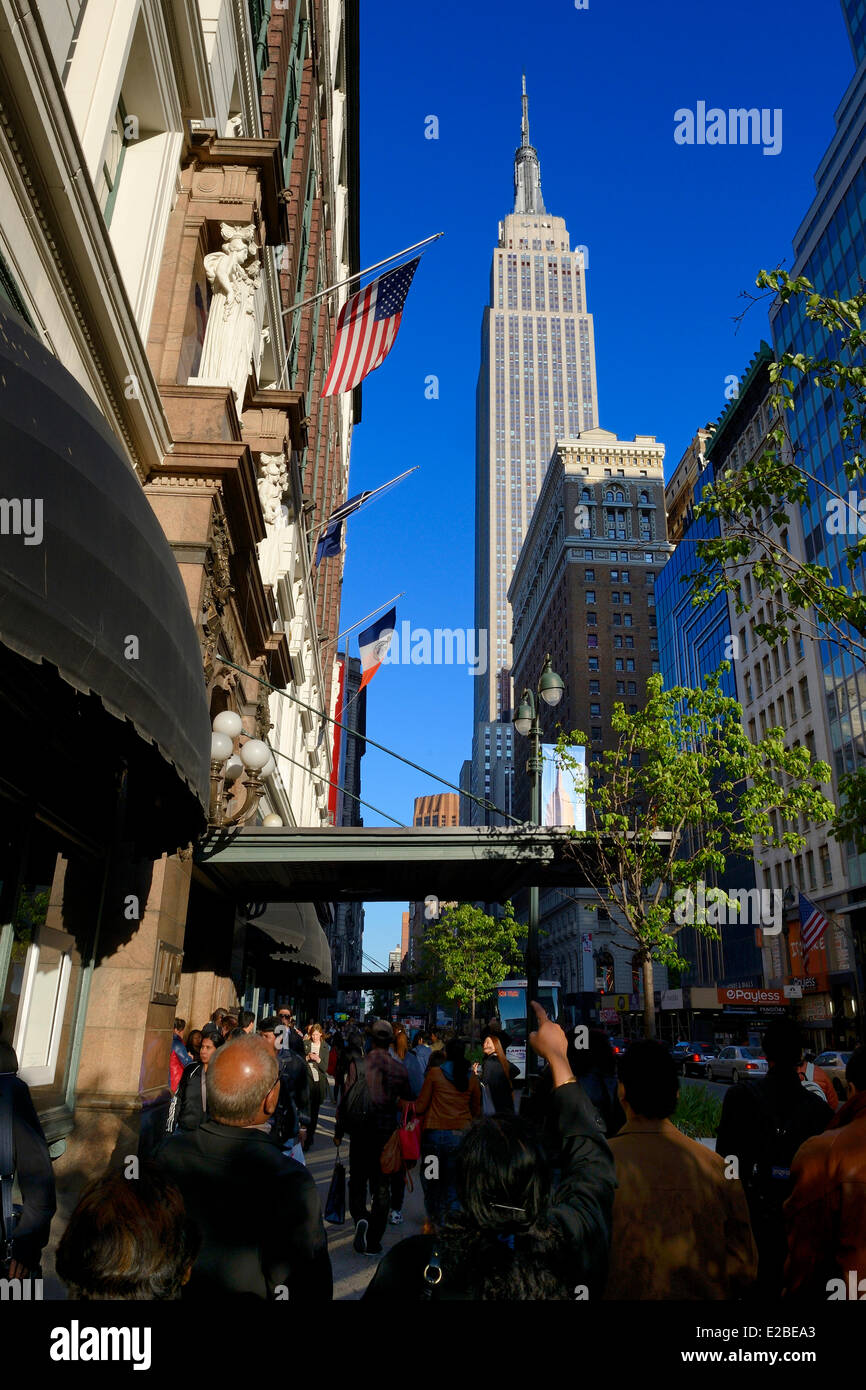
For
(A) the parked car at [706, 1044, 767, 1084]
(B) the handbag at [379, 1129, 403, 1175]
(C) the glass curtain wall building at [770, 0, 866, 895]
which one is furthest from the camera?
(C) the glass curtain wall building at [770, 0, 866, 895]

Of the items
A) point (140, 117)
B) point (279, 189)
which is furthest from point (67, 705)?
point (279, 189)

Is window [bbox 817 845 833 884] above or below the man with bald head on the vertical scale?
above

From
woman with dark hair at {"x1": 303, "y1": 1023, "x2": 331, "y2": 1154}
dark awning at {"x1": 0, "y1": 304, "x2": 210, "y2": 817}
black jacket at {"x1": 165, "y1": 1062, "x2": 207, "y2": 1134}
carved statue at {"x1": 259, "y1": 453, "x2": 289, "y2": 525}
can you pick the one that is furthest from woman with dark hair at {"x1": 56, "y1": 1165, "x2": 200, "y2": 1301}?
carved statue at {"x1": 259, "y1": 453, "x2": 289, "y2": 525}

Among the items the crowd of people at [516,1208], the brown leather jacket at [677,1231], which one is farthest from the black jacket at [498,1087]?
the brown leather jacket at [677,1231]

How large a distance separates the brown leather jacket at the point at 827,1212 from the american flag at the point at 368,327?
705 inches

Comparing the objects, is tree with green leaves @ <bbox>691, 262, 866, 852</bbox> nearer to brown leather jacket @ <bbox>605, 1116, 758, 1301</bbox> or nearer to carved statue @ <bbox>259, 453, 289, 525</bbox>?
brown leather jacket @ <bbox>605, 1116, 758, 1301</bbox>

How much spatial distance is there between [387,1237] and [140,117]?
46.8ft

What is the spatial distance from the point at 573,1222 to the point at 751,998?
62104 mm

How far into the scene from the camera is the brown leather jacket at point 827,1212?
3287mm

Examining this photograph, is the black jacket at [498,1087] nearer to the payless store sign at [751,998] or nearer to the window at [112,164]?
the window at [112,164]

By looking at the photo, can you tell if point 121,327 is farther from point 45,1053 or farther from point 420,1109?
point 420,1109

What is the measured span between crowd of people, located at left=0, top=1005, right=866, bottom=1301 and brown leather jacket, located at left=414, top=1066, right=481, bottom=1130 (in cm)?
415

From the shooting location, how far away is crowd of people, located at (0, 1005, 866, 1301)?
2.27 metres

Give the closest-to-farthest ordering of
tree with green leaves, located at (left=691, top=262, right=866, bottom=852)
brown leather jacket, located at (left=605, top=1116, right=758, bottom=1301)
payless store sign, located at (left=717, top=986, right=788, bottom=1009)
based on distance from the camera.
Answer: brown leather jacket, located at (left=605, top=1116, right=758, bottom=1301), tree with green leaves, located at (left=691, top=262, right=866, bottom=852), payless store sign, located at (left=717, top=986, right=788, bottom=1009)
